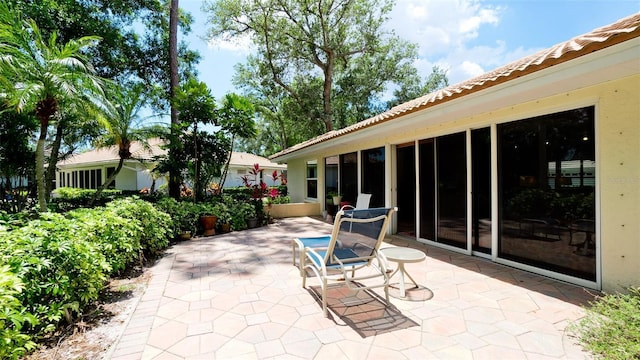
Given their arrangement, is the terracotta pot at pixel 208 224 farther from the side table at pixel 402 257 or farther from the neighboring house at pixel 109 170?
the neighboring house at pixel 109 170

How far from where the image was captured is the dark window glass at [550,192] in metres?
4.25

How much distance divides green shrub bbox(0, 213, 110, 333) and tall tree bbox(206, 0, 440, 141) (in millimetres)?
17883

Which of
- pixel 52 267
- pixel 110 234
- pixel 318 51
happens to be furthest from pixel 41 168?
pixel 318 51

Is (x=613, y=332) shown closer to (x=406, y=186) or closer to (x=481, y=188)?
(x=481, y=188)

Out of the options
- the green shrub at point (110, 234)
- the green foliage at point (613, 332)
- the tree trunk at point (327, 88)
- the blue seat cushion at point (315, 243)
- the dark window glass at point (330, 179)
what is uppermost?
the tree trunk at point (327, 88)

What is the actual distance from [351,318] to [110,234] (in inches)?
141

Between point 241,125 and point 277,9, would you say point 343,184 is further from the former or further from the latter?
point 277,9

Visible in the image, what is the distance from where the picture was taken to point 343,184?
1114cm

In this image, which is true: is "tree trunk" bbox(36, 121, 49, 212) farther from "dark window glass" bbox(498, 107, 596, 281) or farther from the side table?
"dark window glass" bbox(498, 107, 596, 281)

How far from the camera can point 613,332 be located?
8.66 ft

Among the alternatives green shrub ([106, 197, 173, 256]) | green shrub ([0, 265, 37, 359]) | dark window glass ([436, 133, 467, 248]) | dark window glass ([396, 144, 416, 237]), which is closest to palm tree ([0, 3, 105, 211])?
green shrub ([106, 197, 173, 256])

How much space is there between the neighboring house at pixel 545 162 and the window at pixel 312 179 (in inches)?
268

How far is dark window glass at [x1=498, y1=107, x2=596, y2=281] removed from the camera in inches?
167

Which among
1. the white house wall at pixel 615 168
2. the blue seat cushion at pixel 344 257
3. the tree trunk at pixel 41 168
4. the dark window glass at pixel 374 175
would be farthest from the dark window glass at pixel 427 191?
the tree trunk at pixel 41 168
